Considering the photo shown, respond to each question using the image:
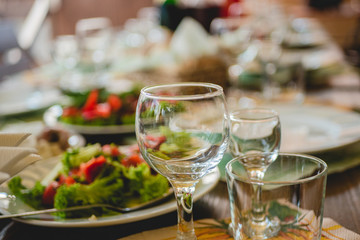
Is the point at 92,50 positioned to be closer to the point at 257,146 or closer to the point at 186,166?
the point at 257,146

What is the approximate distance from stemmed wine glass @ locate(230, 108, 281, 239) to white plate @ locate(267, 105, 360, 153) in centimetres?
16

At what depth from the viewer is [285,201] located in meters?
0.51

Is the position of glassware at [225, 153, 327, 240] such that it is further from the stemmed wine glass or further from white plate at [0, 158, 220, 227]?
white plate at [0, 158, 220, 227]

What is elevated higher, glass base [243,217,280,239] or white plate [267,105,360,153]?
glass base [243,217,280,239]

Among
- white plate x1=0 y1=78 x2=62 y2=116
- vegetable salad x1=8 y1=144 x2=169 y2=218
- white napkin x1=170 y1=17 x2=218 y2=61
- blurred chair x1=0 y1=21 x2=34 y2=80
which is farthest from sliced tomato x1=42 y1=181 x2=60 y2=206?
blurred chair x1=0 y1=21 x2=34 y2=80

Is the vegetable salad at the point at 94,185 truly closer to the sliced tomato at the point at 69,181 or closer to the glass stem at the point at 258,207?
the sliced tomato at the point at 69,181

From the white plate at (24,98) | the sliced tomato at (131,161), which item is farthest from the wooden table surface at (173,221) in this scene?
the white plate at (24,98)

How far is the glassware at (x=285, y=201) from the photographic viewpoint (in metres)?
0.49

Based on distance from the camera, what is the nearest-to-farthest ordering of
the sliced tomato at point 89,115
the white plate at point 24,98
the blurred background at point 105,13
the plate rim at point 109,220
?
1. the plate rim at point 109,220
2. the sliced tomato at point 89,115
3. the white plate at point 24,98
4. the blurred background at point 105,13

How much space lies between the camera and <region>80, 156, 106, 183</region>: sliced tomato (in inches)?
27.7

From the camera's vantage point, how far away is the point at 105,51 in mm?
1571

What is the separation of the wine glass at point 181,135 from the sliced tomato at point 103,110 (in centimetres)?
65

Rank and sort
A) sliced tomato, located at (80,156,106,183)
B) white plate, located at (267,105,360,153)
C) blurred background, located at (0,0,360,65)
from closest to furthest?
1. sliced tomato, located at (80,156,106,183)
2. white plate, located at (267,105,360,153)
3. blurred background, located at (0,0,360,65)

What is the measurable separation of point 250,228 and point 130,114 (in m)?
0.68
